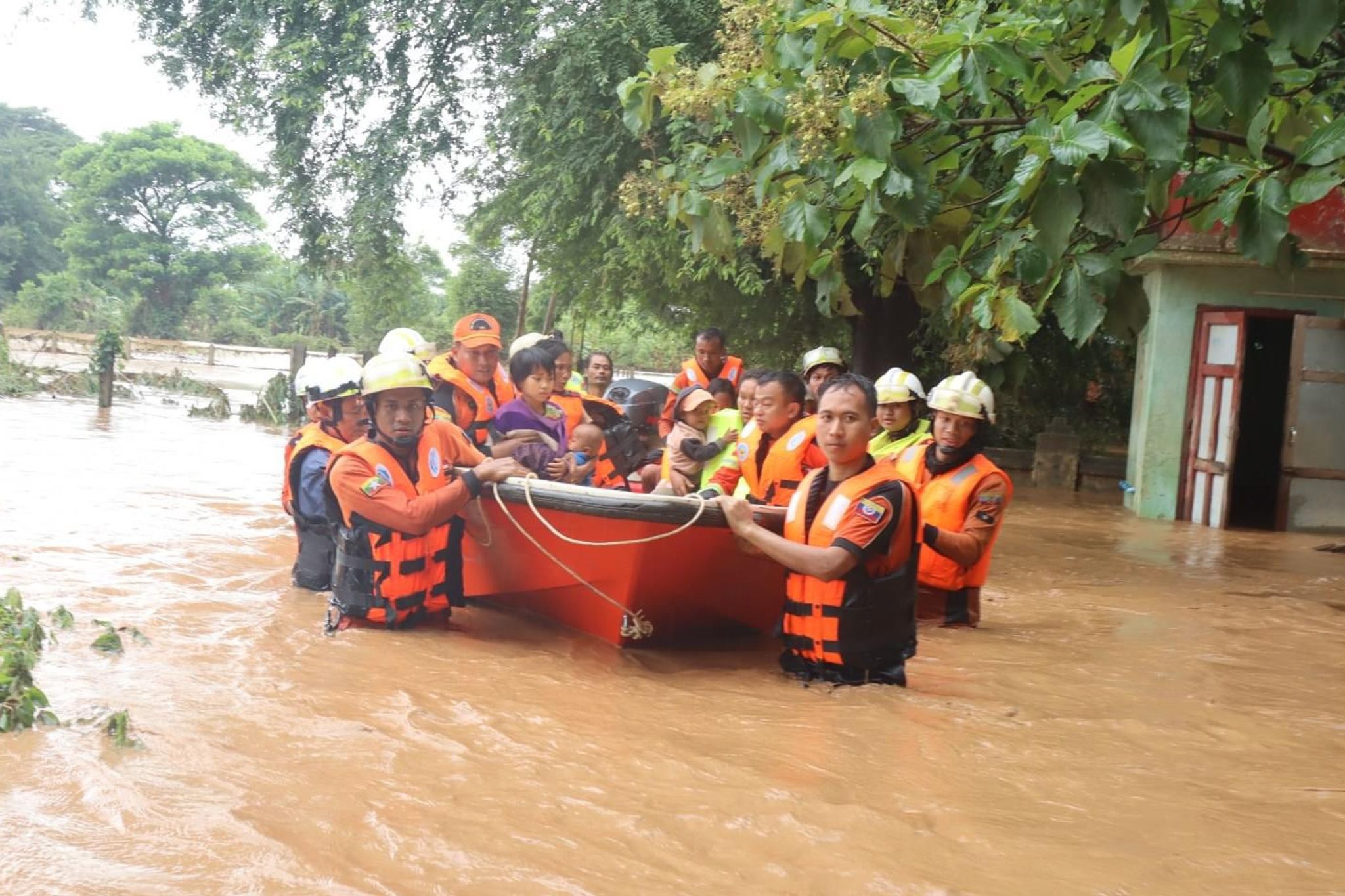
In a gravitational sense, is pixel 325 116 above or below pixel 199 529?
above

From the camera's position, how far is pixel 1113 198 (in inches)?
132

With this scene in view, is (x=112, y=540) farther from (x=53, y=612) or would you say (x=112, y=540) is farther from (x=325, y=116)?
(x=325, y=116)

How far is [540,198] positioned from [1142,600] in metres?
6.28

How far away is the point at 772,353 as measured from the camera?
17.4 meters

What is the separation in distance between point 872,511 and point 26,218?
48116 millimetres

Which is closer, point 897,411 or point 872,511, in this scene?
point 872,511

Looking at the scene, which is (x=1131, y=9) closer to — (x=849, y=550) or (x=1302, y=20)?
(x=1302, y=20)

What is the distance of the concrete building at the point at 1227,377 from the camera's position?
12.1m

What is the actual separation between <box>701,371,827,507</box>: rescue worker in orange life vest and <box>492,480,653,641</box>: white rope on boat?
73 centimetres

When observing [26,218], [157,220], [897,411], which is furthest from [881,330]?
[26,218]

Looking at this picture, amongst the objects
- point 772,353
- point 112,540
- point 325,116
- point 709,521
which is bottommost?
point 112,540

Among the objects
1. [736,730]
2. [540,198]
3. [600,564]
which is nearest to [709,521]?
[600,564]

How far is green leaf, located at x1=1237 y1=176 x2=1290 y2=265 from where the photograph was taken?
3.30m

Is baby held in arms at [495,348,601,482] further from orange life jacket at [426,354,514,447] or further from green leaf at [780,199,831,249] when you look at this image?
green leaf at [780,199,831,249]
